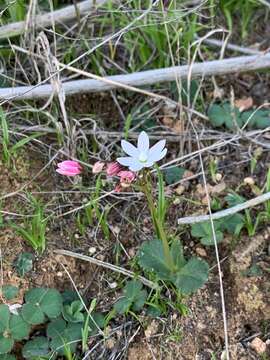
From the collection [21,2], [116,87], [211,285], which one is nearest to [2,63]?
[21,2]

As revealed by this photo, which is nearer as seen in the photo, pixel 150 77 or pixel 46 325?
pixel 46 325

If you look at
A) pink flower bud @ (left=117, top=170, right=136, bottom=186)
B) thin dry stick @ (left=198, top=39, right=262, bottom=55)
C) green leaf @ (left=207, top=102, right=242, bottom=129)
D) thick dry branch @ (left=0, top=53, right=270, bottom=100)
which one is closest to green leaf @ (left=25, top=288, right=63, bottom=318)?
pink flower bud @ (left=117, top=170, right=136, bottom=186)

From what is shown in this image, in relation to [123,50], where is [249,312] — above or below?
below

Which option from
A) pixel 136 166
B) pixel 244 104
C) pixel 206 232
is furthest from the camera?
pixel 244 104

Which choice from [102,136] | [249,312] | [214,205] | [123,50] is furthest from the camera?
[123,50]

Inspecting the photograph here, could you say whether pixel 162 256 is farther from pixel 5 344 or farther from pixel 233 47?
pixel 233 47

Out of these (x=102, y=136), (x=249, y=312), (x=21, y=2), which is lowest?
(x=249, y=312)

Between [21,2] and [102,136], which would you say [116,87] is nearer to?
[102,136]

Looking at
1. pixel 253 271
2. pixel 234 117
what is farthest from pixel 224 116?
pixel 253 271
